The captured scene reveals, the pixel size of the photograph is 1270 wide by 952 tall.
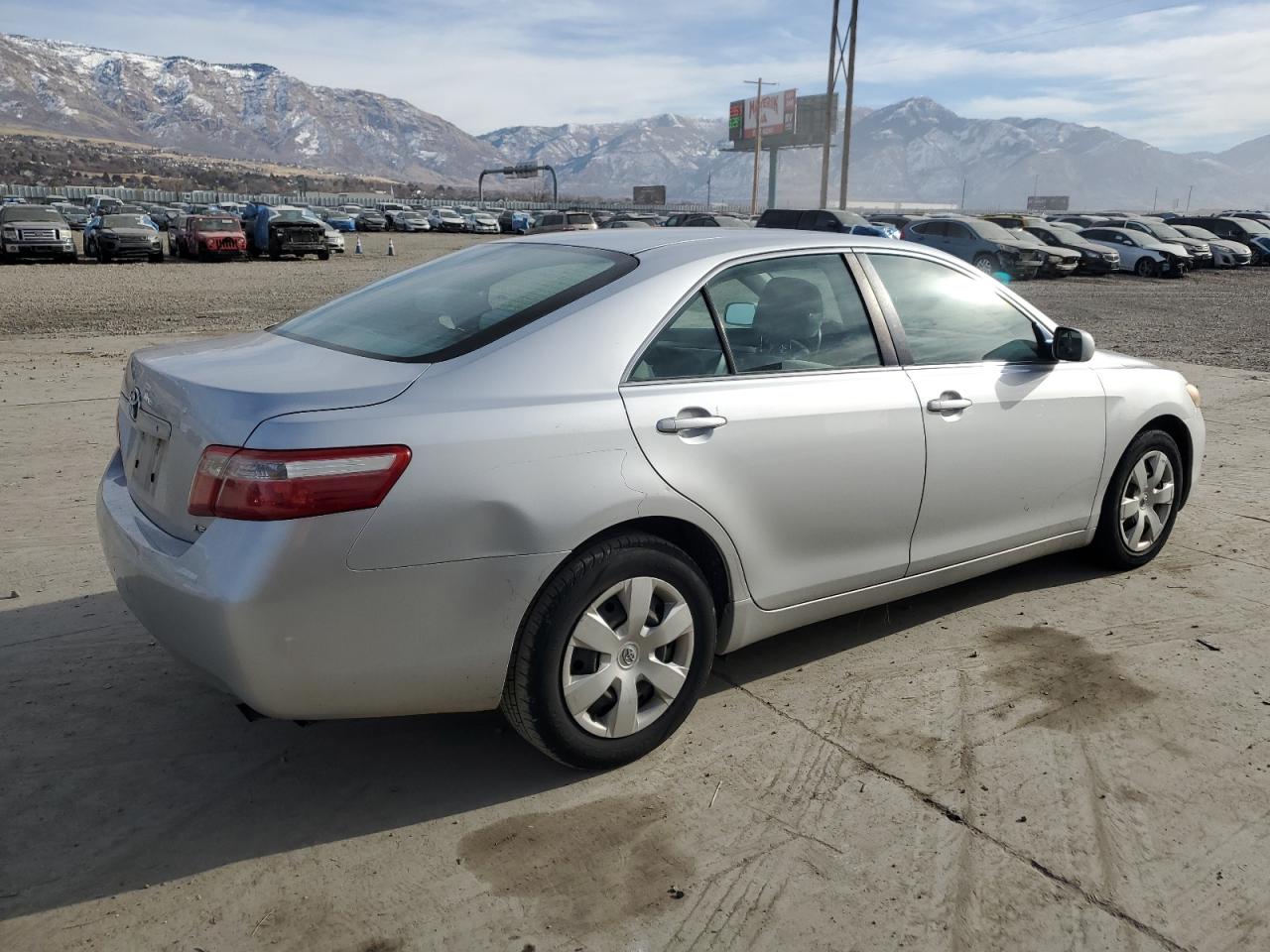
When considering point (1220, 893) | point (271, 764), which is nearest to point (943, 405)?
point (1220, 893)

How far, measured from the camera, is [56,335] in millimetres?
13383

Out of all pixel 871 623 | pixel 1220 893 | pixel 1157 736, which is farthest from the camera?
pixel 871 623

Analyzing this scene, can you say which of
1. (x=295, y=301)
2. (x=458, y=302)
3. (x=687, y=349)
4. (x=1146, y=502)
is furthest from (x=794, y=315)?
(x=295, y=301)

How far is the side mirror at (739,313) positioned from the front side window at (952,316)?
0.68 m

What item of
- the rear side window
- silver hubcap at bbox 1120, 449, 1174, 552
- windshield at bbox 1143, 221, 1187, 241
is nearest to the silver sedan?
silver hubcap at bbox 1120, 449, 1174, 552

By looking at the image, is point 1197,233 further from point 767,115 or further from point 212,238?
point 767,115

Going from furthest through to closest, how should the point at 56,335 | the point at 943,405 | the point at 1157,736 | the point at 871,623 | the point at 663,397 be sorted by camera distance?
the point at 56,335, the point at 871,623, the point at 943,405, the point at 1157,736, the point at 663,397

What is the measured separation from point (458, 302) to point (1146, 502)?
341 centimetres

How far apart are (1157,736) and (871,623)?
1233 mm

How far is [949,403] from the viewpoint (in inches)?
156

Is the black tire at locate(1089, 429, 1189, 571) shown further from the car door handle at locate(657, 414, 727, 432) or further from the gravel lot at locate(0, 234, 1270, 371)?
the gravel lot at locate(0, 234, 1270, 371)

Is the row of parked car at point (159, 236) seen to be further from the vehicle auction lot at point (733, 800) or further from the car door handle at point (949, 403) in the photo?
the car door handle at point (949, 403)

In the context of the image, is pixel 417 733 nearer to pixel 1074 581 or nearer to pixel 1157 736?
pixel 1157 736

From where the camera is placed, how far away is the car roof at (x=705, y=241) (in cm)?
367
